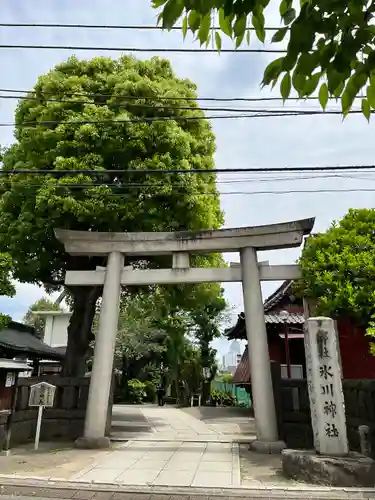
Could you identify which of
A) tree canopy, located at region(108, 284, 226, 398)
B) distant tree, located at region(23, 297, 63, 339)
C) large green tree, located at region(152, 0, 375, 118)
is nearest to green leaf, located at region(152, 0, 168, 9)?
large green tree, located at region(152, 0, 375, 118)

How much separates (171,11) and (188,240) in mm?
8797

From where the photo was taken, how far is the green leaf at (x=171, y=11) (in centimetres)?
242

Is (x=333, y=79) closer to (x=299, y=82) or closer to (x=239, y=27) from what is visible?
(x=299, y=82)

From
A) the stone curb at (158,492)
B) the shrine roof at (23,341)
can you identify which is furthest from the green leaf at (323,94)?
the shrine roof at (23,341)

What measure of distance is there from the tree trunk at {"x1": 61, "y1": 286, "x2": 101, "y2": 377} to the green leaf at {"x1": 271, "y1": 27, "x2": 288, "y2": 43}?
12.5m

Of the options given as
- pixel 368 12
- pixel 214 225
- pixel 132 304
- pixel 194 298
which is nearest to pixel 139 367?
pixel 132 304

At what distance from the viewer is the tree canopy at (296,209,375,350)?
805 cm

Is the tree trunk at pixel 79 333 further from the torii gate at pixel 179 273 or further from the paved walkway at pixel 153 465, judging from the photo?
the paved walkway at pixel 153 465

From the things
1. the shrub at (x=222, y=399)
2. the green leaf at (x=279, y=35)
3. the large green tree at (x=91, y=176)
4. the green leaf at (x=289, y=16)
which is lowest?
the shrub at (x=222, y=399)

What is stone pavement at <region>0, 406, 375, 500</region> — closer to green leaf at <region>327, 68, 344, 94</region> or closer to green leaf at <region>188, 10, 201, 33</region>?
green leaf at <region>327, 68, 344, 94</region>

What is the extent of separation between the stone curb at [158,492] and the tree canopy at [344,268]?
10.8 feet

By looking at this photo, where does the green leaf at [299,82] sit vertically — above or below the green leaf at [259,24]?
below

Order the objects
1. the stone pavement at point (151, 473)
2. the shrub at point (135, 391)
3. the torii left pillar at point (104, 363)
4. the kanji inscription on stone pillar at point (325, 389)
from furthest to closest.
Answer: the shrub at point (135, 391)
the torii left pillar at point (104, 363)
the kanji inscription on stone pillar at point (325, 389)
the stone pavement at point (151, 473)

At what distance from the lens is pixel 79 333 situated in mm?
14078
